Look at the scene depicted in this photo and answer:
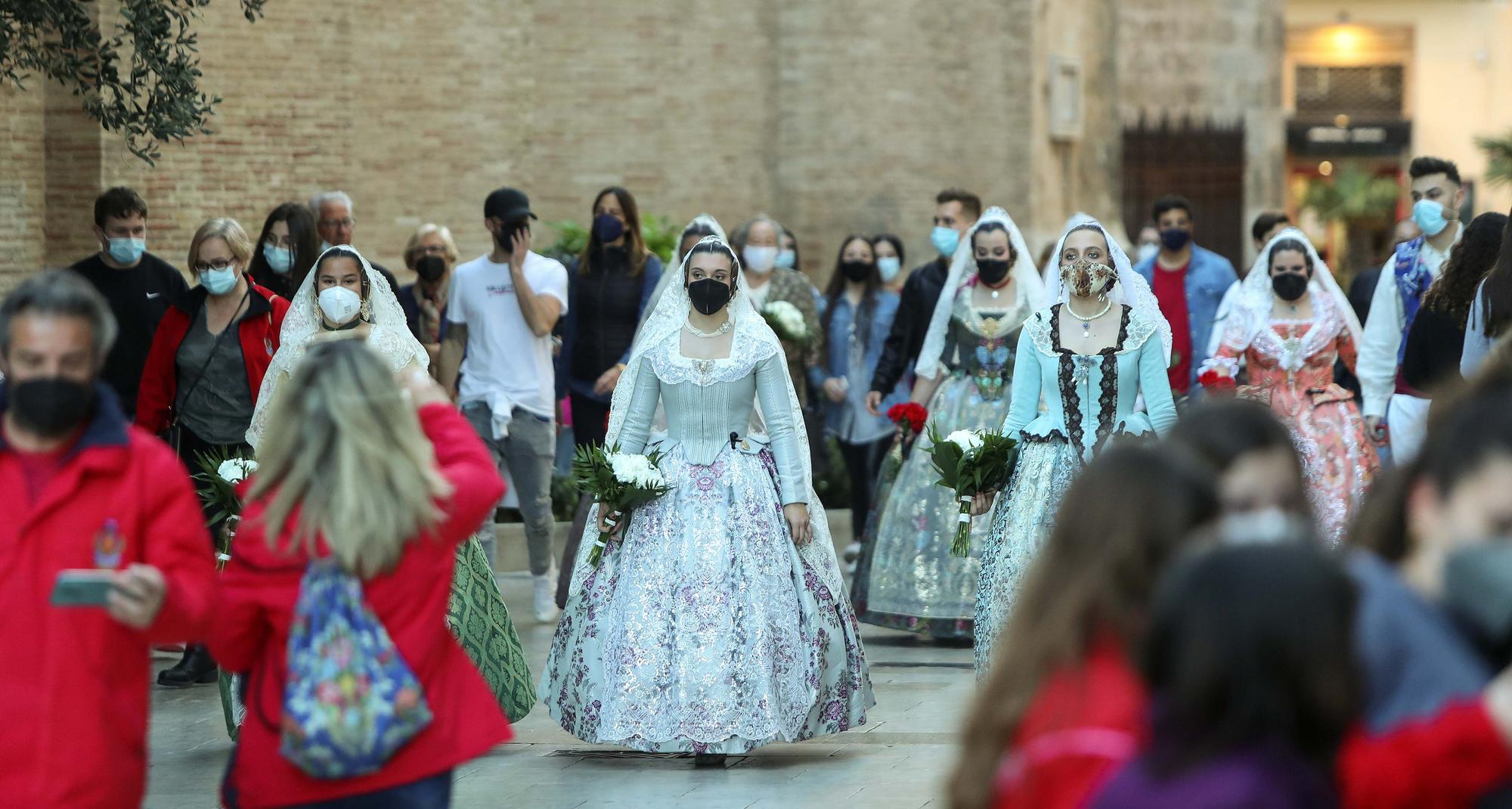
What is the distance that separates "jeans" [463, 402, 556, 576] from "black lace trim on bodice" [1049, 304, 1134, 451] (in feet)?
12.3

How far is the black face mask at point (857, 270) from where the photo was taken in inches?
551

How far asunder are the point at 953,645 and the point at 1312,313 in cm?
243

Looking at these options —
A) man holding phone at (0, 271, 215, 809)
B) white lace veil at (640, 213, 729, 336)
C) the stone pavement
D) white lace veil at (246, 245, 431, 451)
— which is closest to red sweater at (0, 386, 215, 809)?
man holding phone at (0, 271, 215, 809)

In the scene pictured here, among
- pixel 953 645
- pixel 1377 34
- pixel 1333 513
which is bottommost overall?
Answer: pixel 953 645

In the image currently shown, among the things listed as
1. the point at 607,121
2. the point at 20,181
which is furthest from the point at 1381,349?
the point at 607,121

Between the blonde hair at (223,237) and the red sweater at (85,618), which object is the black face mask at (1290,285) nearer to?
the blonde hair at (223,237)

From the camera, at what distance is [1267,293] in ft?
33.5

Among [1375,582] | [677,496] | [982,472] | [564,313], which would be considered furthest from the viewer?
[564,313]

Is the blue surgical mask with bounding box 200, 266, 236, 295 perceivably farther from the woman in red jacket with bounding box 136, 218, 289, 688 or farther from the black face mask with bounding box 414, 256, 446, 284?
the black face mask with bounding box 414, 256, 446, 284

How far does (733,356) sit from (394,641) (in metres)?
3.69

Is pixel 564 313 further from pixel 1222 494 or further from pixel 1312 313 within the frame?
pixel 1222 494

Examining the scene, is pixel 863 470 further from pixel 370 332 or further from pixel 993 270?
pixel 370 332

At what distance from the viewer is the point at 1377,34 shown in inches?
1907

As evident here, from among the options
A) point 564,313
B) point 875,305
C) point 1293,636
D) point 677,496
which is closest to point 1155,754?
point 1293,636
